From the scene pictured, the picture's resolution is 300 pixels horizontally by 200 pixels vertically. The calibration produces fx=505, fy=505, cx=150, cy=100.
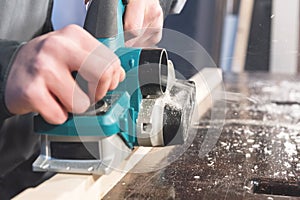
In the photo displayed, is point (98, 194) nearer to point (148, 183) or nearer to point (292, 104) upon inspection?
point (148, 183)

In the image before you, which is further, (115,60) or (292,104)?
(292,104)

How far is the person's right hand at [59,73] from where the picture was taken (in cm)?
53

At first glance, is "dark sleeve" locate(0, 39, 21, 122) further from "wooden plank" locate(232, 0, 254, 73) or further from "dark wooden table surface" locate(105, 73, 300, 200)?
"wooden plank" locate(232, 0, 254, 73)

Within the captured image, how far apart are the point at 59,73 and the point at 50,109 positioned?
4cm

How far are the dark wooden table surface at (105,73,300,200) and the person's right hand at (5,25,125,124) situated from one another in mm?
191

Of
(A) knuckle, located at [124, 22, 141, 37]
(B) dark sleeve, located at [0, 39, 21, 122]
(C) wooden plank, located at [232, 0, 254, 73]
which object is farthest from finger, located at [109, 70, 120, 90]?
(C) wooden plank, located at [232, 0, 254, 73]

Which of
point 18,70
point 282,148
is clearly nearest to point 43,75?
point 18,70

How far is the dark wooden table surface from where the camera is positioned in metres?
0.70

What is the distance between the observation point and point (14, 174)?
816 mm

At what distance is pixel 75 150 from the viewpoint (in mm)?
643

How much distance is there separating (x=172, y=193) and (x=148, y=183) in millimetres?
50

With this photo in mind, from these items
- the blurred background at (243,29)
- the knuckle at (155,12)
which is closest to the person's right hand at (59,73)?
the knuckle at (155,12)

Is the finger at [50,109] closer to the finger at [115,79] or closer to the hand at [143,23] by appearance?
the finger at [115,79]

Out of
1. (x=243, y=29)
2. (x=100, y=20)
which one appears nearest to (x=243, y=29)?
(x=243, y=29)
